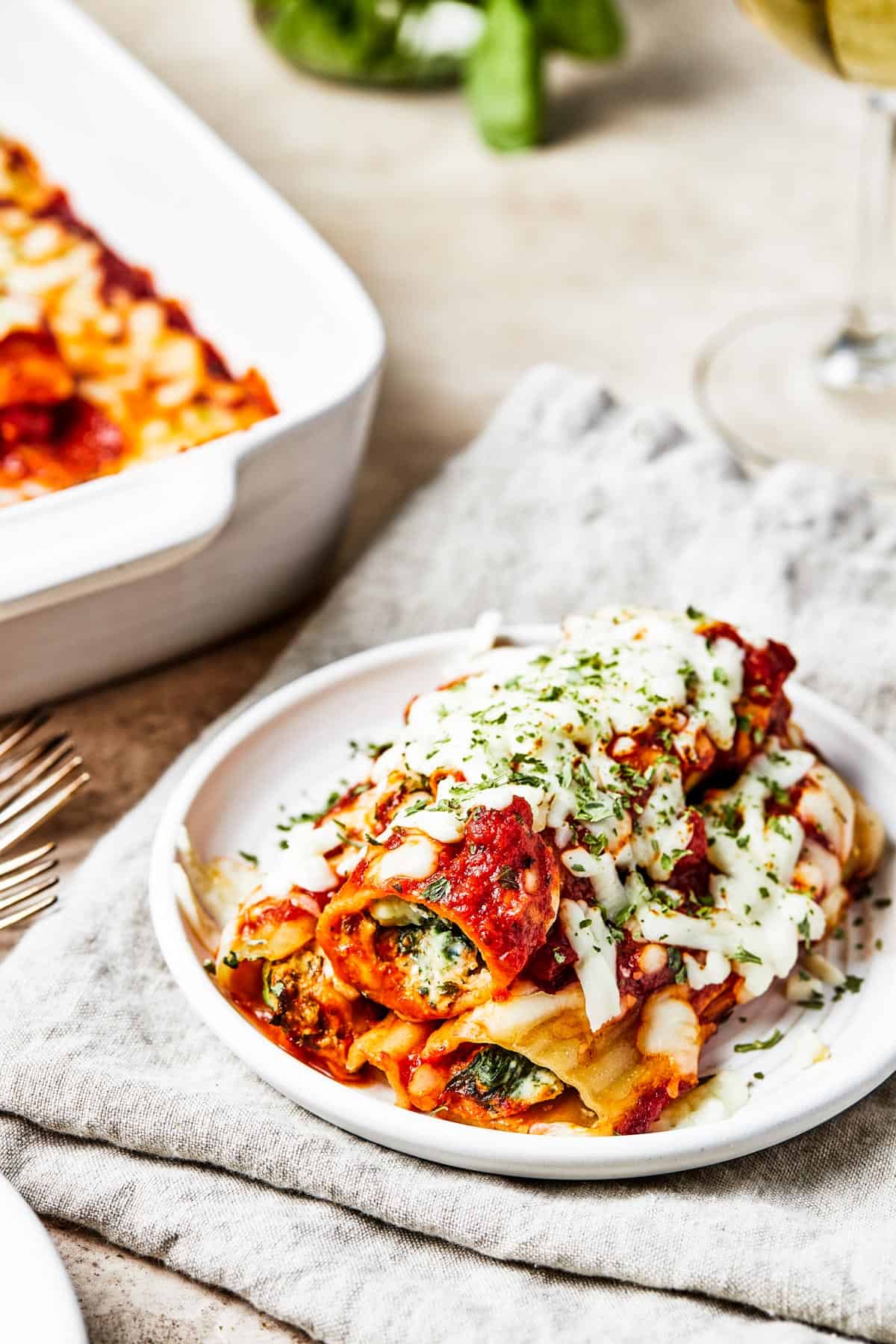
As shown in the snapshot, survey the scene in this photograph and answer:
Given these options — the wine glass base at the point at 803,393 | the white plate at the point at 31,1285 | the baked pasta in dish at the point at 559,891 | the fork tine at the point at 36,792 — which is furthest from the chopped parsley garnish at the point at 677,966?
the wine glass base at the point at 803,393

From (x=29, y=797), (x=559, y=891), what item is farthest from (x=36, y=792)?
(x=559, y=891)

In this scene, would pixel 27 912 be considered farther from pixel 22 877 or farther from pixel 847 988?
pixel 847 988

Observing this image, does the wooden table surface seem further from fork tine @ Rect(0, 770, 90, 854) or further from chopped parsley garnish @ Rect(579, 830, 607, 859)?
chopped parsley garnish @ Rect(579, 830, 607, 859)

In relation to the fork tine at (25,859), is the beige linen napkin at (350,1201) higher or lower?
lower

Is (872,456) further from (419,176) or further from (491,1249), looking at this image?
(491,1249)

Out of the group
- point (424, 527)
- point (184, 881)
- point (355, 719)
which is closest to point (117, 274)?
point (424, 527)

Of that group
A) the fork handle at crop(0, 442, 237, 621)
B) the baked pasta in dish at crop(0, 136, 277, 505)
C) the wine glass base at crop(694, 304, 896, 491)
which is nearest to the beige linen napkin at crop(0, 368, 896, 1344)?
the fork handle at crop(0, 442, 237, 621)

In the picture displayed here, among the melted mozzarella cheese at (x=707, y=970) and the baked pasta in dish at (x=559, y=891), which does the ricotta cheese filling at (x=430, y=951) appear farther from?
the melted mozzarella cheese at (x=707, y=970)
